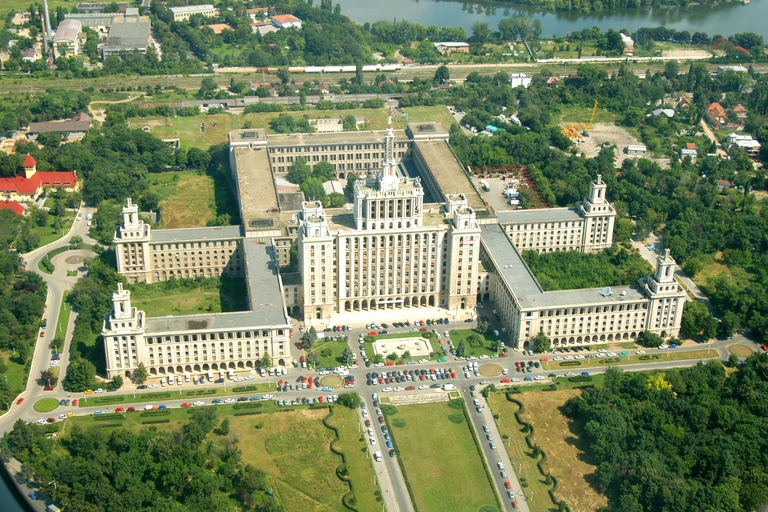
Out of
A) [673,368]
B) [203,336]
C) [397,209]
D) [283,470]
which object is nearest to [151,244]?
[203,336]

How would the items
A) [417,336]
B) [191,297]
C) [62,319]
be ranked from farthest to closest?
1. [191,297]
2. [62,319]
3. [417,336]

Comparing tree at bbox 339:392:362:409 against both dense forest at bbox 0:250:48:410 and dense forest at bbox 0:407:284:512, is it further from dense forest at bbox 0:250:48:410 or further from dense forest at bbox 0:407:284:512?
dense forest at bbox 0:250:48:410

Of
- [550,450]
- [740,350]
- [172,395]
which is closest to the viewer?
[550,450]

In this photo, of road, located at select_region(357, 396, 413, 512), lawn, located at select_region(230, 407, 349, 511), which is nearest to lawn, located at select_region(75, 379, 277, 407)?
lawn, located at select_region(230, 407, 349, 511)

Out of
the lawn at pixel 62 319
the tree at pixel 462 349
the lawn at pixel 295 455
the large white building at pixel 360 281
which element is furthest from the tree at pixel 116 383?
the tree at pixel 462 349

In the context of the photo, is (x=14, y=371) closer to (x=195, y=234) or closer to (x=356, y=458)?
(x=195, y=234)

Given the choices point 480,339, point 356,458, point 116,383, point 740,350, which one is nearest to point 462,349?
point 480,339

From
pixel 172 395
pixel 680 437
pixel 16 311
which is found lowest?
pixel 172 395
